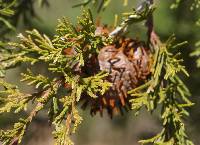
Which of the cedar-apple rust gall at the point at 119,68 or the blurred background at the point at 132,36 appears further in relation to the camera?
the blurred background at the point at 132,36

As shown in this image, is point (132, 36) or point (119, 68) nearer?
point (119, 68)

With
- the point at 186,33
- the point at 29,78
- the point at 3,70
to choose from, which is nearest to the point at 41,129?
the point at 186,33

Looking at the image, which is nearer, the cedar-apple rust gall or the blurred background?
the cedar-apple rust gall

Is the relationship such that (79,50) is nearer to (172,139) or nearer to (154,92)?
(154,92)

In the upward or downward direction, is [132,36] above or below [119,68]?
above

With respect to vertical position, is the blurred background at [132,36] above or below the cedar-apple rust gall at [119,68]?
above
